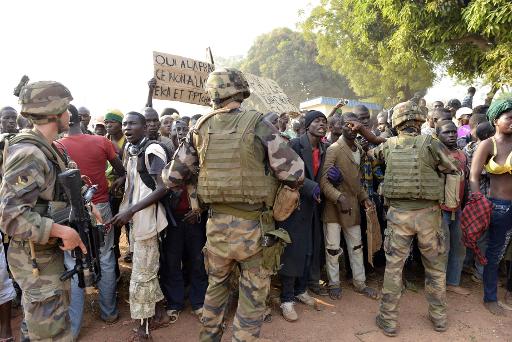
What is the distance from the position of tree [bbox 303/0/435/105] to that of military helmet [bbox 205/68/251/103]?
13246mm

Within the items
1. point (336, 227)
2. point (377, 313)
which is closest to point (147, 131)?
point (336, 227)

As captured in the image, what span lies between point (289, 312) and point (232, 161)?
6.90 ft

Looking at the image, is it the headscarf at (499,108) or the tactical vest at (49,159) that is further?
the headscarf at (499,108)

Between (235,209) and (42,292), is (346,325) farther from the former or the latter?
(42,292)

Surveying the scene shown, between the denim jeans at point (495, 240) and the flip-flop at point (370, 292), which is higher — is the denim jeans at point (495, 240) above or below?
above

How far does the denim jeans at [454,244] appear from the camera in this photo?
438 centimetres

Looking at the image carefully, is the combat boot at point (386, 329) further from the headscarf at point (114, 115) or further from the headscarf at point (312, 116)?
the headscarf at point (114, 115)

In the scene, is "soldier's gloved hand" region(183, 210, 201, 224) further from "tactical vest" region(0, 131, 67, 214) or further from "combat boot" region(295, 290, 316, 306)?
"combat boot" region(295, 290, 316, 306)

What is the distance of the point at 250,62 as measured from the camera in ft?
120

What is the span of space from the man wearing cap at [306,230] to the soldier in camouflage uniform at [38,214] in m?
2.21

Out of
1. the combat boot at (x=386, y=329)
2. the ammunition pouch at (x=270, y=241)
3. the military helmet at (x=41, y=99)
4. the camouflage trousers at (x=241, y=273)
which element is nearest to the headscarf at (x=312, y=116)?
the ammunition pouch at (x=270, y=241)

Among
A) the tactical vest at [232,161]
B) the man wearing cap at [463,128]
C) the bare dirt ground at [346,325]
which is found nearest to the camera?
the tactical vest at [232,161]

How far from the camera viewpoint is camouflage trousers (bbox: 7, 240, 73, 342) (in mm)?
2225

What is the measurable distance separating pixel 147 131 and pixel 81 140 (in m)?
0.71
